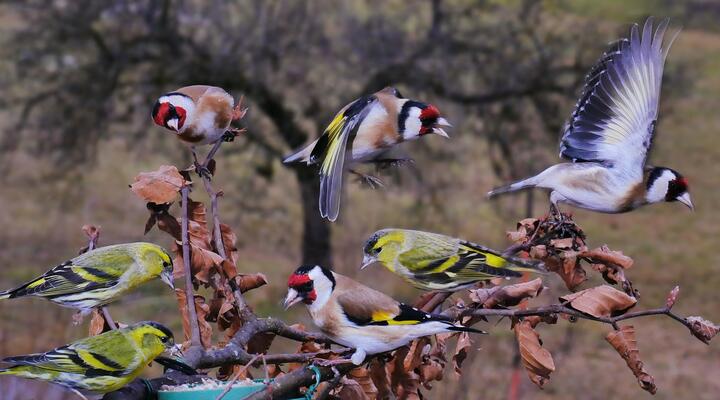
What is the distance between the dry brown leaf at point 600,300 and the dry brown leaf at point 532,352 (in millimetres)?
151

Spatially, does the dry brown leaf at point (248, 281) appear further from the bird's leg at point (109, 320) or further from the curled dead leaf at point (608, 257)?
the curled dead leaf at point (608, 257)

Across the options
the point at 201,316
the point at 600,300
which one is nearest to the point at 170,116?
the point at 201,316

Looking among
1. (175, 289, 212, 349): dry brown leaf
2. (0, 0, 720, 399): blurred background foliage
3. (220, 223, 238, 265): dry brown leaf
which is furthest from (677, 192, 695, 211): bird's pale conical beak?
(0, 0, 720, 399): blurred background foliage

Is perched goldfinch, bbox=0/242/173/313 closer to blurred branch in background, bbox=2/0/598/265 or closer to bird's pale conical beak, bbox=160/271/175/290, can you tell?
bird's pale conical beak, bbox=160/271/175/290

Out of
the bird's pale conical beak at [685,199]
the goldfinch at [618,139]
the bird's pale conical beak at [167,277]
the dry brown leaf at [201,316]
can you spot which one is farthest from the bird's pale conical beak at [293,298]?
the bird's pale conical beak at [685,199]

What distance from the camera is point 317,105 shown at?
12469mm

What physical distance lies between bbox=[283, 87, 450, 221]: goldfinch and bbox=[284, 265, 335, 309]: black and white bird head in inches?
17.2

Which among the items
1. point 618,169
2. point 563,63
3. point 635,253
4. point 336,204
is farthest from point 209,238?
point 635,253

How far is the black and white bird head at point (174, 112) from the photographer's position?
11.9ft

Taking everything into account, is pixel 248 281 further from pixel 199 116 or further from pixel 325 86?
pixel 325 86

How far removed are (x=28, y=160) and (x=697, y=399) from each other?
1145 cm

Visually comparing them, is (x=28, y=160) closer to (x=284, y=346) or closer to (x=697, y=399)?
(x=284, y=346)

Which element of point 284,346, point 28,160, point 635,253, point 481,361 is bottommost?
point 635,253

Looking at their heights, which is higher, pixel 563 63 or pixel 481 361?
pixel 563 63
